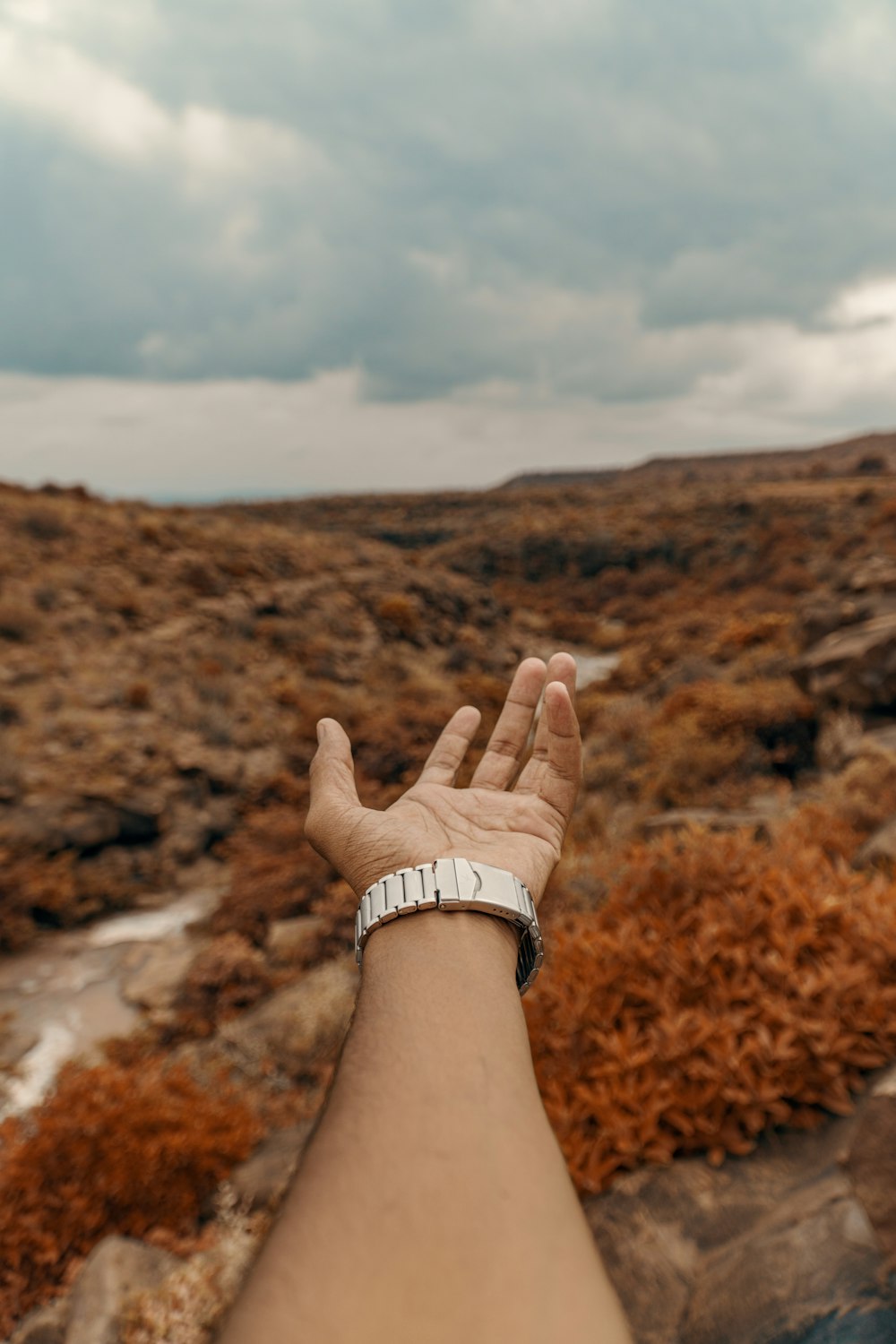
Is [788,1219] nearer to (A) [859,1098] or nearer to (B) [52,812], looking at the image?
(A) [859,1098]

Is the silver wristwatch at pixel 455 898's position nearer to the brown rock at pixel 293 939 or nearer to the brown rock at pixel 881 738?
the brown rock at pixel 293 939

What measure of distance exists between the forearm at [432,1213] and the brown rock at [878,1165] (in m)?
1.78

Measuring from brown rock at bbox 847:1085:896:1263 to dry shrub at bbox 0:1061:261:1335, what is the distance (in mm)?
3225

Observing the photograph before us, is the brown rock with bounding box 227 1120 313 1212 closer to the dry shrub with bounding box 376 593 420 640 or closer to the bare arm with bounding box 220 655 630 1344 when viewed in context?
the bare arm with bounding box 220 655 630 1344

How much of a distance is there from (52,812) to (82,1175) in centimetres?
624

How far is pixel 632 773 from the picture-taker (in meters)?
8.71

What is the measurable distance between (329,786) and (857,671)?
Result: 8.68m

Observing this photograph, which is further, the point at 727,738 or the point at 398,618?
the point at 398,618

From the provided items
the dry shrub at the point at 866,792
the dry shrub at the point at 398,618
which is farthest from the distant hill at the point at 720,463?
the dry shrub at the point at 866,792

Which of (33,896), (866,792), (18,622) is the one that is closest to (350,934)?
(33,896)

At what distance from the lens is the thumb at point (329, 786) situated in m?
1.84

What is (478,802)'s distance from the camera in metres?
2.09

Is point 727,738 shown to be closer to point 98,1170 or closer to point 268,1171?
point 268,1171

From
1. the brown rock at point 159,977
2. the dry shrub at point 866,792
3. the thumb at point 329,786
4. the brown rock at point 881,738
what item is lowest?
the brown rock at point 159,977
